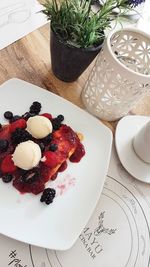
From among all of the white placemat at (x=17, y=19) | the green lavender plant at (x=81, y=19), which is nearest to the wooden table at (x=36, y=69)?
the white placemat at (x=17, y=19)

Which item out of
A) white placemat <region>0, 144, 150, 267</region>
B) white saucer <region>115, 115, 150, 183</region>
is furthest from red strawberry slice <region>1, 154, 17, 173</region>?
white saucer <region>115, 115, 150, 183</region>

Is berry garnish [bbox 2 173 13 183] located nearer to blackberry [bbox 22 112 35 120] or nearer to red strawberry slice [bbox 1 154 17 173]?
red strawberry slice [bbox 1 154 17 173]

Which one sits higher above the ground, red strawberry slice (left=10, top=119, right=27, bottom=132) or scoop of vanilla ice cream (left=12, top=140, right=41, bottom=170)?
red strawberry slice (left=10, top=119, right=27, bottom=132)

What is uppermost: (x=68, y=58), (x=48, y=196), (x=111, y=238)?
(x=68, y=58)

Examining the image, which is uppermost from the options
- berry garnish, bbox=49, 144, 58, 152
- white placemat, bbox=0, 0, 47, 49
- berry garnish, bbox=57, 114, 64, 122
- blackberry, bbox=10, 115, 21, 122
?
white placemat, bbox=0, 0, 47, 49

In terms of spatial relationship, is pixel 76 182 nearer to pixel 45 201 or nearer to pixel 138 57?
pixel 45 201

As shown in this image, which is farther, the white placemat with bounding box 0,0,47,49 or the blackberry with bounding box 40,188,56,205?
the white placemat with bounding box 0,0,47,49

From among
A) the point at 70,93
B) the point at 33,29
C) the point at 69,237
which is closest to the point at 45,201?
the point at 69,237

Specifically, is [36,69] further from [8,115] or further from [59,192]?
[59,192]

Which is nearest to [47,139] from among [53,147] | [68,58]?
[53,147]
